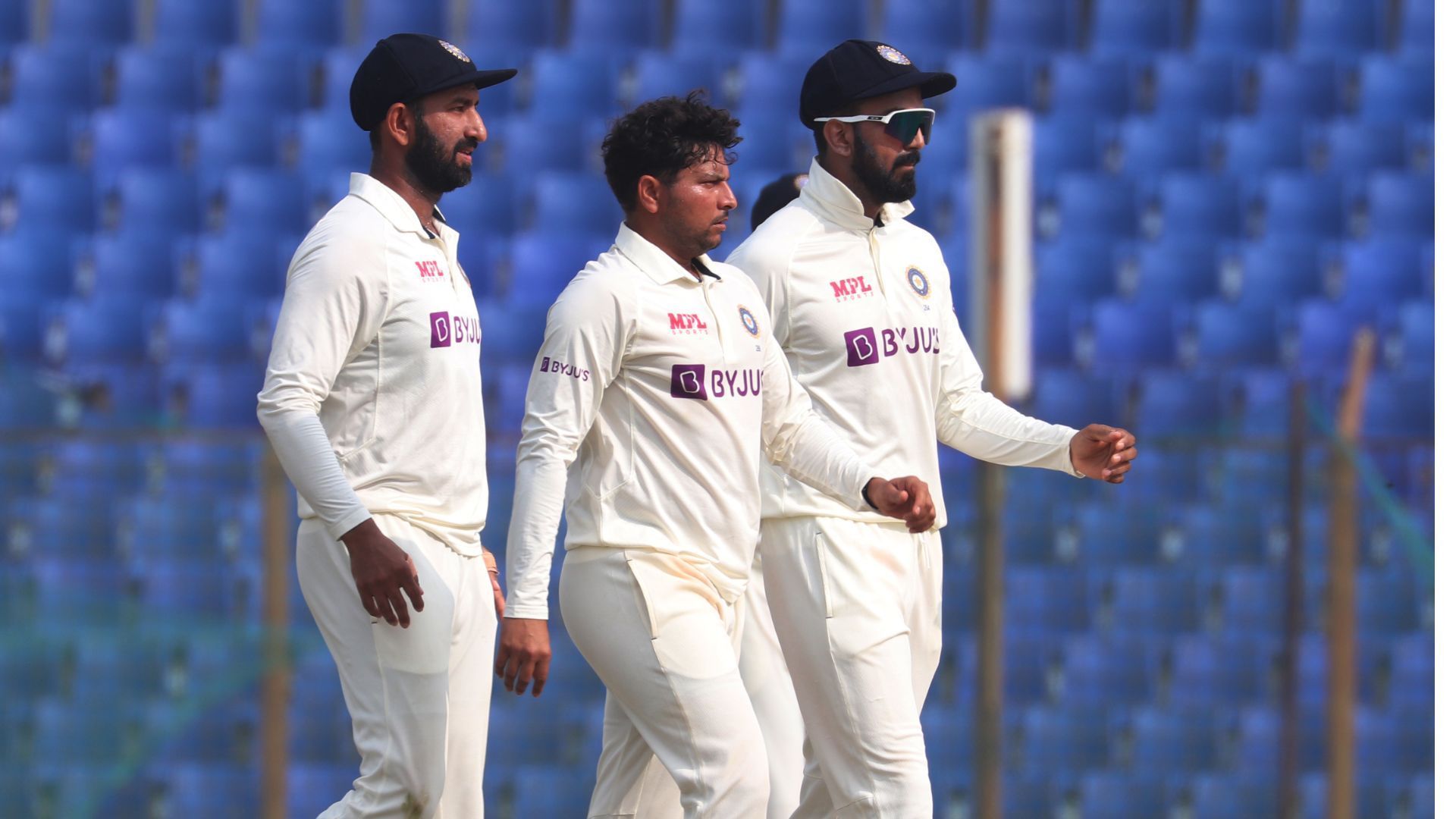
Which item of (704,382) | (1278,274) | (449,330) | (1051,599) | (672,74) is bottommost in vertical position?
(1051,599)

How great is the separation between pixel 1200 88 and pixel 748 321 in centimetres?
788

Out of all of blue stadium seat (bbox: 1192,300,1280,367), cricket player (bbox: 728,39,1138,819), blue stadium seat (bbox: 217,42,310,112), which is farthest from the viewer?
blue stadium seat (bbox: 217,42,310,112)

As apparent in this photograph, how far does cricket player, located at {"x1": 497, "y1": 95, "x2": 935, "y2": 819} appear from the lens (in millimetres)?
3936

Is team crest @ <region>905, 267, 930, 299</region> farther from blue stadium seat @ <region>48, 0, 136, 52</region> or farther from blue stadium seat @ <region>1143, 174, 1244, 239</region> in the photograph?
blue stadium seat @ <region>48, 0, 136, 52</region>

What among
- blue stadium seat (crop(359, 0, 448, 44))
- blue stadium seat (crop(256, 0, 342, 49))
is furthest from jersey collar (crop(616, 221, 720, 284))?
blue stadium seat (crop(256, 0, 342, 49))

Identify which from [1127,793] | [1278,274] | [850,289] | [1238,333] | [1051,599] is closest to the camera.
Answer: [850,289]

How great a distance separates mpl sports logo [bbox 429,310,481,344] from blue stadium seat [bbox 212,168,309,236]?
6.74 meters

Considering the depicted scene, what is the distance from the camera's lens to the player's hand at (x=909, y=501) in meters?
3.99

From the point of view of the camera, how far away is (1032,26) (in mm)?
12117

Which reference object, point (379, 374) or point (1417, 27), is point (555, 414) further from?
point (1417, 27)

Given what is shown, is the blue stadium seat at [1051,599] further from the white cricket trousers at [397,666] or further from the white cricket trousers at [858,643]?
the white cricket trousers at [397,666]

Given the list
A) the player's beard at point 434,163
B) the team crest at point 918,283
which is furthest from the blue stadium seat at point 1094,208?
the player's beard at point 434,163

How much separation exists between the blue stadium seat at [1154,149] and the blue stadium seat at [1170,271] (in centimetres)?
73

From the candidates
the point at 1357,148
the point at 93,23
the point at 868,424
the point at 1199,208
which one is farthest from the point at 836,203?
the point at 93,23
